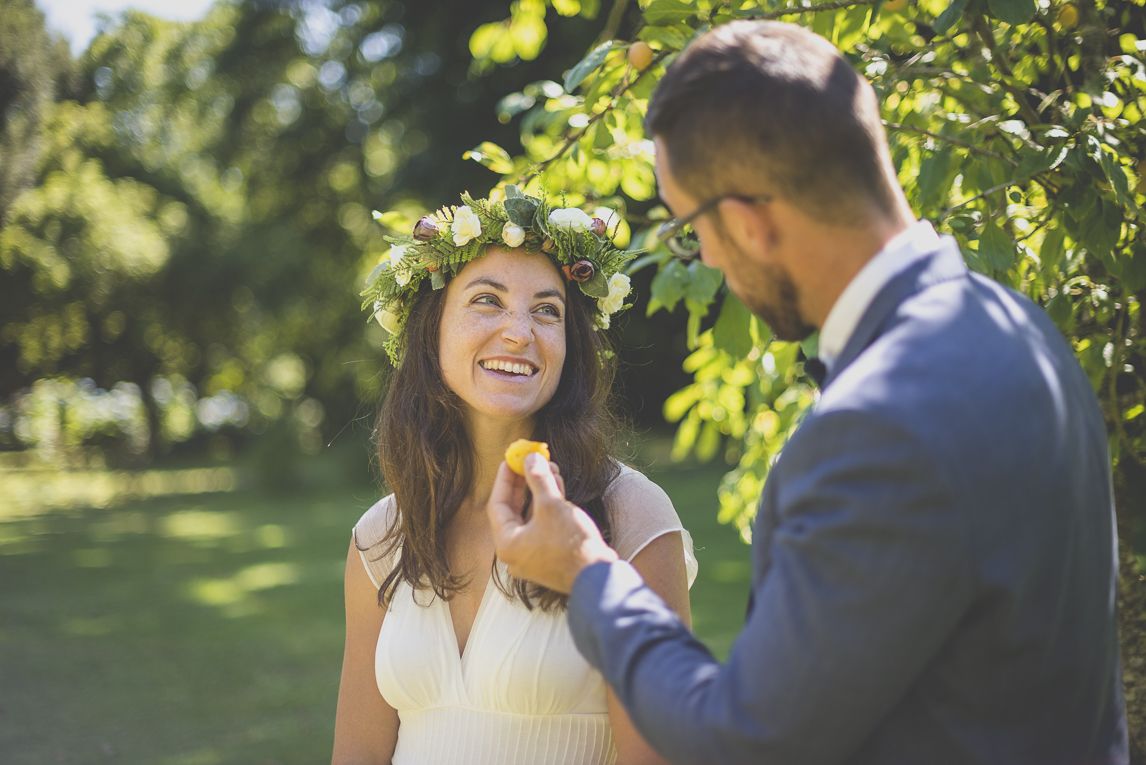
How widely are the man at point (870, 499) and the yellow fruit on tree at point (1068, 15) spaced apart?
1859 mm

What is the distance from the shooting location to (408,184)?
16172 millimetres

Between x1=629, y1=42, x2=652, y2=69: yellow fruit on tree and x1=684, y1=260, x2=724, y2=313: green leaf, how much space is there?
605 millimetres

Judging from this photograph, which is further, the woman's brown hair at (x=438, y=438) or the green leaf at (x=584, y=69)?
the woman's brown hair at (x=438, y=438)

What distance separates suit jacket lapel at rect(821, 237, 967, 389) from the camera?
49.7 inches

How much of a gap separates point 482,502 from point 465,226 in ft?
2.66

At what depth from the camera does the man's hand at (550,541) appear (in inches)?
57.2

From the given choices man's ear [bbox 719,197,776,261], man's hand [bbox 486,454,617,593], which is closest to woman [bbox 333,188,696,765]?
man's hand [bbox 486,454,617,593]

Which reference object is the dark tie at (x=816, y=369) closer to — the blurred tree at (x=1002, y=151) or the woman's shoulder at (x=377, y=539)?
the blurred tree at (x=1002, y=151)

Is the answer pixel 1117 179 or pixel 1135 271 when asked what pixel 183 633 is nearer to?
pixel 1135 271

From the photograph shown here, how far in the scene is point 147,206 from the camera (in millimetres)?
23297

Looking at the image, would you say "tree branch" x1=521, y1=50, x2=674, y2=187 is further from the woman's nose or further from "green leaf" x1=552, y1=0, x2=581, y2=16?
the woman's nose

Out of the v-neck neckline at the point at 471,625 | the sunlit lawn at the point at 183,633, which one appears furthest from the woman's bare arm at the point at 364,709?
the sunlit lawn at the point at 183,633

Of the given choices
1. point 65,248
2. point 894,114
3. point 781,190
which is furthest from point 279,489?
point 781,190

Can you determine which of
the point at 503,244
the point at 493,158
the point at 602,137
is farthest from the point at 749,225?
the point at 493,158
